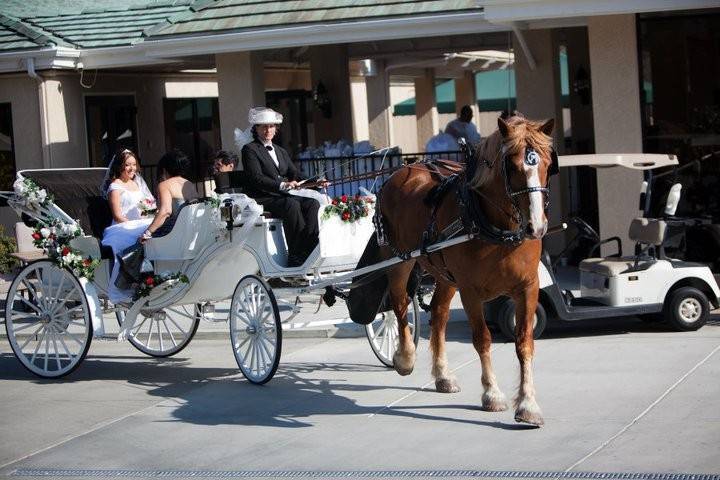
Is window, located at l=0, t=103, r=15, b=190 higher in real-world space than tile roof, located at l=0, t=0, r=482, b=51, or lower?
lower

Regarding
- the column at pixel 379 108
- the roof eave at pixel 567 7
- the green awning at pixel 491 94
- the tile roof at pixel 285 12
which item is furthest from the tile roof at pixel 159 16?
the green awning at pixel 491 94

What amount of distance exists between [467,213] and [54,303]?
14.8 feet

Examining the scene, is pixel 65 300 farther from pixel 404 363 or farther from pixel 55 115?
pixel 55 115

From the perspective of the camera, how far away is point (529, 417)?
8.03 meters

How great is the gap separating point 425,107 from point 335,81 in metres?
10.6

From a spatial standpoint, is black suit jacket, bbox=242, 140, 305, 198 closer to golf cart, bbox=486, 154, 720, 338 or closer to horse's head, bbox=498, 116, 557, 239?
golf cart, bbox=486, 154, 720, 338

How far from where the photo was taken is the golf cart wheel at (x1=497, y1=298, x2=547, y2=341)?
11219 millimetres

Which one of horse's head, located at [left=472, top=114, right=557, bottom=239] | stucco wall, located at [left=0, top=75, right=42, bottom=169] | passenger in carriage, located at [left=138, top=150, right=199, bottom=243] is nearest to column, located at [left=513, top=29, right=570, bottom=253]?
passenger in carriage, located at [left=138, top=150, right=199, bottom=243]

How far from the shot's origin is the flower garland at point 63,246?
430 inches

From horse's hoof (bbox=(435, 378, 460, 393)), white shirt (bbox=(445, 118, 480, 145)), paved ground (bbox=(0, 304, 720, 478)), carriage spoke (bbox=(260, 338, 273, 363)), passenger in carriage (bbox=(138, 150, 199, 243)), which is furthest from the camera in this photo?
white shirt (bbox=(445, 118, 480, 145))

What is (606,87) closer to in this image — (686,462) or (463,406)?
(463,406)

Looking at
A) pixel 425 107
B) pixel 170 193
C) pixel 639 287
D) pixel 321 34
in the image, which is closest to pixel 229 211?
pixel 170 193

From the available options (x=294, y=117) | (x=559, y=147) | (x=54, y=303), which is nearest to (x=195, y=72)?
(x=294, y=117)

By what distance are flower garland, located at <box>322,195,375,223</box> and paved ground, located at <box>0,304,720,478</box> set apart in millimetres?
1316
